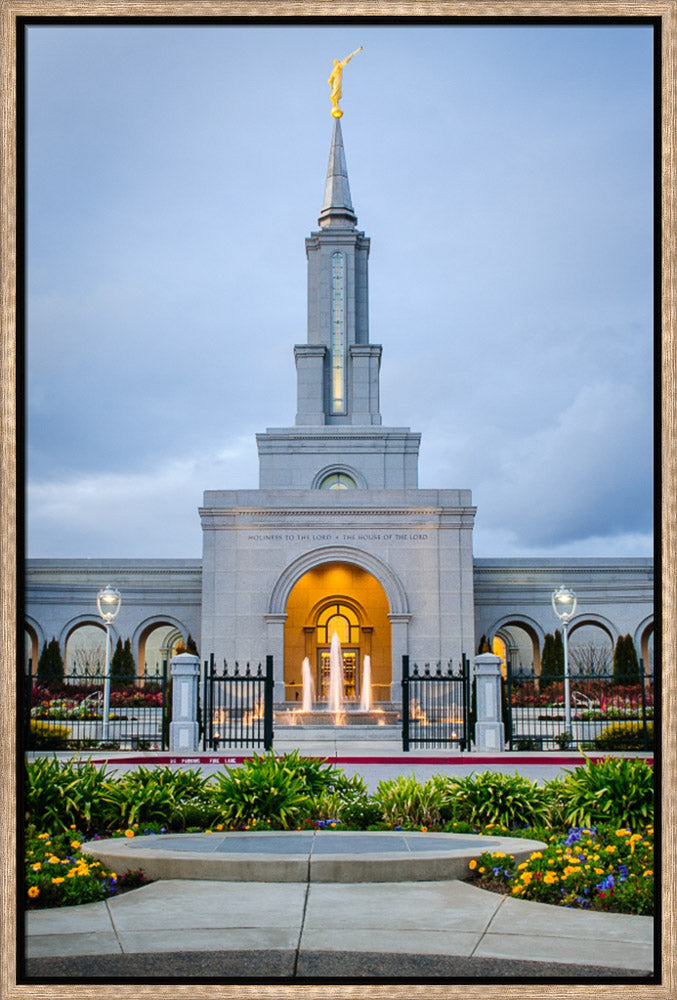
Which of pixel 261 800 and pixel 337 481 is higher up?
pixel 337 481

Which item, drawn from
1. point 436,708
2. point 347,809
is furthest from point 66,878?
point 436,708

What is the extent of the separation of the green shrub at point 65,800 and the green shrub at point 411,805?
2669 mm

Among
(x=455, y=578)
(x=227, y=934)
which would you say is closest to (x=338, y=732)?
(x=455, y=578)

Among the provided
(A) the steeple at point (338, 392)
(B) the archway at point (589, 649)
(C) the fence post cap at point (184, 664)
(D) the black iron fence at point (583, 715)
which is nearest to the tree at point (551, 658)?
(D) the black iron fence at point (583, 715)

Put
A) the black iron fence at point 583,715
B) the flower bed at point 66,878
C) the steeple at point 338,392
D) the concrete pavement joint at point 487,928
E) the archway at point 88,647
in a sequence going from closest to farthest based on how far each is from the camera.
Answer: the concrete pavement joint at point 487,928 < the flower bed at point 66,878 < the black iron fence at point 583,715 < the steeple at point 338,392 < the archway at point 88,647

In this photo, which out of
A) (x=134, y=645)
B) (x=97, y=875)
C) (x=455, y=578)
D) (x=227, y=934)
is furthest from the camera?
(x=134, y=645)

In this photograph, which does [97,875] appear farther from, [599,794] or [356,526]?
[356,526]

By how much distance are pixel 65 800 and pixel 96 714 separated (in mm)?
16210

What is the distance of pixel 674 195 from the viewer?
452 centimetres

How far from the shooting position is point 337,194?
1713 inches

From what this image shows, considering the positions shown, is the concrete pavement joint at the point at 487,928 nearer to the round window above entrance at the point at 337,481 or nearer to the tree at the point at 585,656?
the round window above entrance at the point at 337,481

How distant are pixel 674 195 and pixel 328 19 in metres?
1.80

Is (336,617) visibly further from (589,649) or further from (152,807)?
(152,807)

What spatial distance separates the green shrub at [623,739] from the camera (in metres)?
19.3
